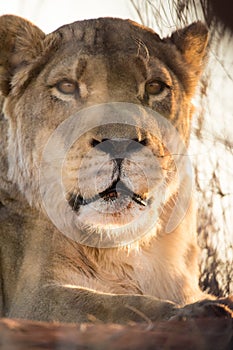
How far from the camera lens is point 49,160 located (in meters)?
4.61

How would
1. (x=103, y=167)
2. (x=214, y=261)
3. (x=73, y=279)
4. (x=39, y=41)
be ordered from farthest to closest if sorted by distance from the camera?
1. (x=214, y=261)
2. (x=39, y=41)
3. (x=73, y=279)
4. (x=103, y=167)

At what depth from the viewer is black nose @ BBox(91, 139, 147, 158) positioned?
409 cm

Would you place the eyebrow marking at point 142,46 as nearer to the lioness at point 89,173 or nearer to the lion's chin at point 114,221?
the lioness at point 89,173

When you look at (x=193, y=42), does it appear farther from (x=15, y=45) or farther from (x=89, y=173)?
(x=89, y=173)

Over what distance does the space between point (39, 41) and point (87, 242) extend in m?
1.15

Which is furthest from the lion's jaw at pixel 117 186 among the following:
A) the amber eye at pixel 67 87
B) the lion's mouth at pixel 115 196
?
the amber eye at pixel 67 87

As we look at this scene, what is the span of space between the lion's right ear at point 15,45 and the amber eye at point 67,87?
0.24m

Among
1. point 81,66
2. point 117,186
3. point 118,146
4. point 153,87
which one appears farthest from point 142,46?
point 117,186

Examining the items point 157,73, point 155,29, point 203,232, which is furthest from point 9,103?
point 203,232

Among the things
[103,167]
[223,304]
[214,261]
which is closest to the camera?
[223,304]

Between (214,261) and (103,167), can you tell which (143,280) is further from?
(214,261)

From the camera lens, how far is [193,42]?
523 centimetres

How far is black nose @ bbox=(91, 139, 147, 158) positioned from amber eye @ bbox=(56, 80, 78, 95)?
533 millimetres

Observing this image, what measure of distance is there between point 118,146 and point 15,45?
1.06 meters
